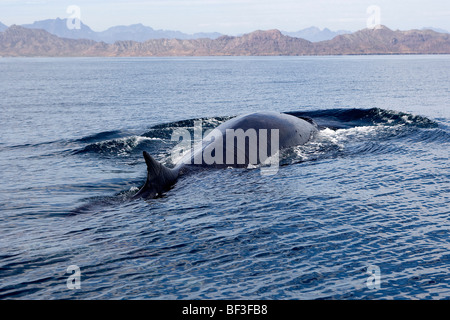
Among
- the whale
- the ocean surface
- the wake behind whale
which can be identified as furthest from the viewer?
the wake behind whale

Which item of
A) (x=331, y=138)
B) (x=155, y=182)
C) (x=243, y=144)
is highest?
(x=243, y=144)

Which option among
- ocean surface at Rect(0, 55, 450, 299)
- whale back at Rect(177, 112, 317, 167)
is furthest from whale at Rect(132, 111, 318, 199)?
ocean surface at Rect(0, 55, 450, 299)

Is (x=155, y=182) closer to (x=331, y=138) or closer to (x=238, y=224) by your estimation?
(x=238, y=224)

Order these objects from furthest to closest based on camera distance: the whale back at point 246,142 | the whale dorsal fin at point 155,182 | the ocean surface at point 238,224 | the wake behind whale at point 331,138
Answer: the wake behind whale at point 331,138, the whale back at point 246,142, the whale dorsal fin at point 155,182, the ocean surface at point 238,224

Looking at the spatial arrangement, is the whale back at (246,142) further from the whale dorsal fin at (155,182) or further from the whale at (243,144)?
the whale dorsal fin at (155,182)

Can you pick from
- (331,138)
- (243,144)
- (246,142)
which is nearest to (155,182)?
(243,144)

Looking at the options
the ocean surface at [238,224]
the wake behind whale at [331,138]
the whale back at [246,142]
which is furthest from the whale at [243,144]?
the ocean surface at [238,224]

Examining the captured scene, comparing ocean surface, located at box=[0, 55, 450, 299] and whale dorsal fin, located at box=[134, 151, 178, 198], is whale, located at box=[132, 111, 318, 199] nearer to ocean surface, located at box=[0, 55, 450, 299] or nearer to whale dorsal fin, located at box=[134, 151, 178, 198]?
whale dorsal fin, located at box=[134, 151, 178, 198]

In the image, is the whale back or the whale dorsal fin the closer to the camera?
the whale dorsal fin

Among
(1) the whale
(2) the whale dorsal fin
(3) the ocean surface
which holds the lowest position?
(3) the ocean surface

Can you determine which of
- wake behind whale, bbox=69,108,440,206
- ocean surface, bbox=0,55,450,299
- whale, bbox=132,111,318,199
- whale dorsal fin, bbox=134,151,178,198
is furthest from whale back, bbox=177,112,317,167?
whale dorsal fin, bbox=134,151,178,198

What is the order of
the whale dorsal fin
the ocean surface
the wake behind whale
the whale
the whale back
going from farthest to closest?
1. the wake behind whale
2. the whale back
3. the whale
4. the whale dorsal fin
5. the ocean surface

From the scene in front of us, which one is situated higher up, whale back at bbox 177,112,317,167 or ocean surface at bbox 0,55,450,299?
whale back at bbox 177,112,317,167
